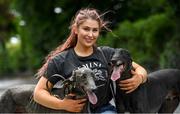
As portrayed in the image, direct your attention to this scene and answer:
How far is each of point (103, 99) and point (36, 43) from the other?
775 inches

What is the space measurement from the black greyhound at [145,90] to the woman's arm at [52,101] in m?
0.43

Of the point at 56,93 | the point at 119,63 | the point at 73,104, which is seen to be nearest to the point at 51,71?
the point at 56,93

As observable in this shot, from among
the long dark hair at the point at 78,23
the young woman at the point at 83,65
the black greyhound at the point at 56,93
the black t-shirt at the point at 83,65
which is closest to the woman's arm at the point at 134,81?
the young woman at the point at 83,65

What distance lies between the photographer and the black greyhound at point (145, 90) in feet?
15.5

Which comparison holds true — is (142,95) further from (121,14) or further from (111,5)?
(121,14)

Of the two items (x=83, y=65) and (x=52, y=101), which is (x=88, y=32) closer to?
(x=83, y=65)

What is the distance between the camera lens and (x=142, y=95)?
509cm

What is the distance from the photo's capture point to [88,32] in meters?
4.69

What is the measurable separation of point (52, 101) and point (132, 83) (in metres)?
0.81

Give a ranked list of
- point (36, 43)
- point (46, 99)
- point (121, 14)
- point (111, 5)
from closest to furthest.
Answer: point (46, 99), point (111, 5), point (121, 14), point (36, 43)

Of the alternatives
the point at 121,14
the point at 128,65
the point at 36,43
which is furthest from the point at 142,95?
the point at 36,43

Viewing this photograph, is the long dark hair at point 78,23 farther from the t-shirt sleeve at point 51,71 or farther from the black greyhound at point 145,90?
the black greyhound at point 145,90

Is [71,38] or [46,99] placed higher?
[71,38]

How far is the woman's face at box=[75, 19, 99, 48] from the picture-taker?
4.69 metres
